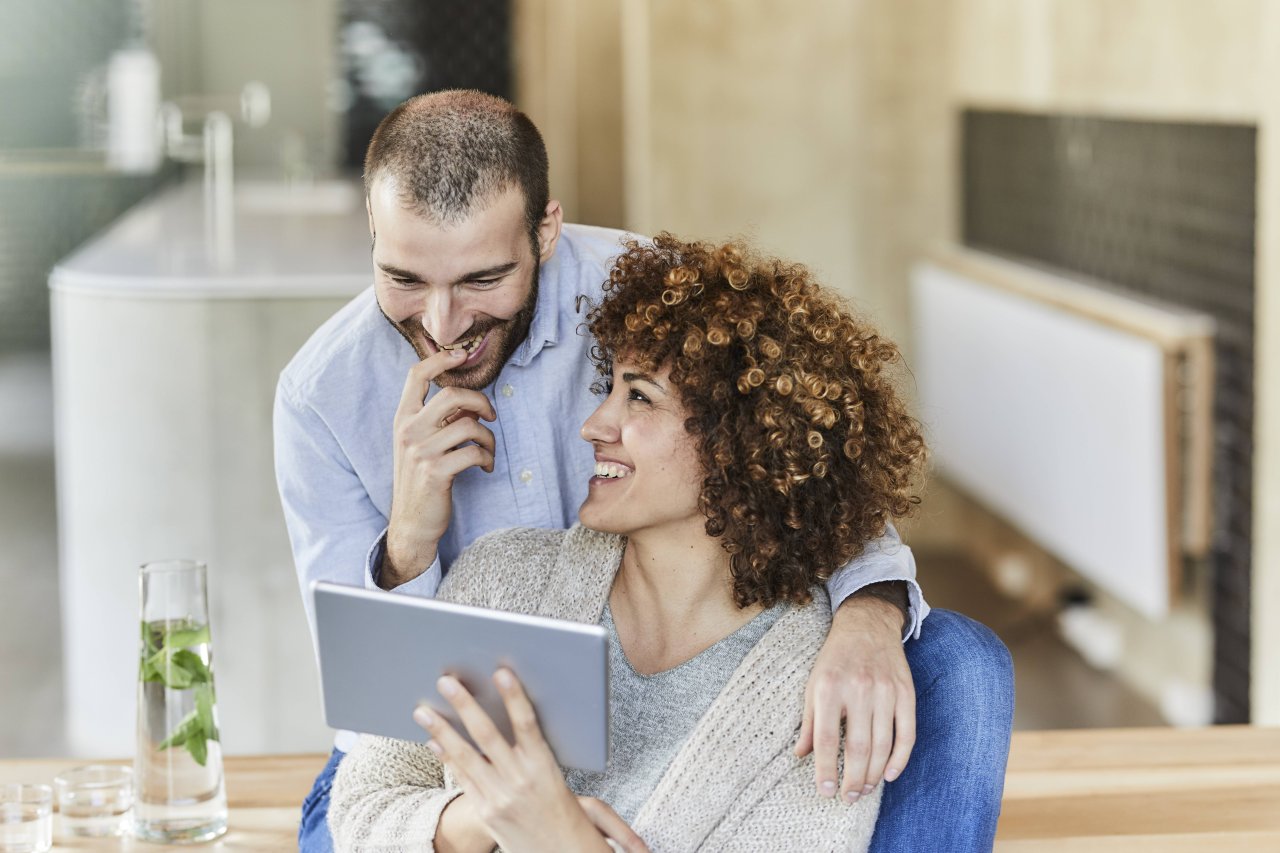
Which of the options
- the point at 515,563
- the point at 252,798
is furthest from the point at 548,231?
the point at 252,798

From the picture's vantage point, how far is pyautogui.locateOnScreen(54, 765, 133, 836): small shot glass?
5.74 ft

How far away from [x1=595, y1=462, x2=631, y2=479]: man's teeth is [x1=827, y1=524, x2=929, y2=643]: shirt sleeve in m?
0.24

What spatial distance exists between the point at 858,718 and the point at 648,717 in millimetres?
221

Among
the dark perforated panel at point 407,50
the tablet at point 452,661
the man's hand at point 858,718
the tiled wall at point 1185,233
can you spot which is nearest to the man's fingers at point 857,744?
the man's hand at point 858,718

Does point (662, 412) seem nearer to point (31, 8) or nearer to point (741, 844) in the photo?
point (741, 844)

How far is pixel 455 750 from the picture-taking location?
1.30 metres

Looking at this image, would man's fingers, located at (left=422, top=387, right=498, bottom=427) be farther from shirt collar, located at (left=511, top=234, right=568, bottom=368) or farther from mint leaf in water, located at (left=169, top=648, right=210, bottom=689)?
mint leaf in water, located at (left=169, top=648, right=210, bottom=689)

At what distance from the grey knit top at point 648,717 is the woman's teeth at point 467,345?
35 cm

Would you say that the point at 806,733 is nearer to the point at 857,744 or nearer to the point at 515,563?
the point at 857,744

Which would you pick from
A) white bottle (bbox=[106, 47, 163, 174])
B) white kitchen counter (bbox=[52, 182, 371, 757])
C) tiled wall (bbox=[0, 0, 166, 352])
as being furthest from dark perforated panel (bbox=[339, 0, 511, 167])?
white kitchen counter (bbox=[52, 182, 371, 757])

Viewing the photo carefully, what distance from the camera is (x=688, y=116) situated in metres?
4.88

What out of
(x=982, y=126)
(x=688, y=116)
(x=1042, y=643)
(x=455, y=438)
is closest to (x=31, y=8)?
(x=688, y=116)

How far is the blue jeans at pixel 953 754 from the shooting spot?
1563 mm

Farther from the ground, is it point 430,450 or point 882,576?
point 430,450
